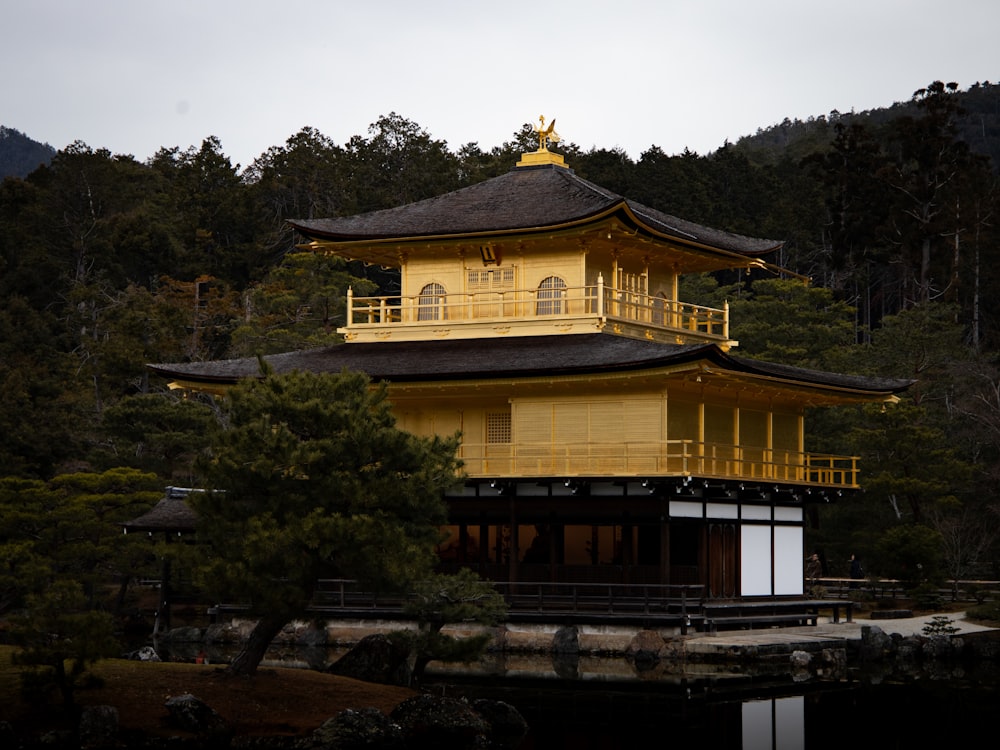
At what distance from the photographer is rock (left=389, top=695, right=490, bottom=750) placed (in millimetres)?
23859

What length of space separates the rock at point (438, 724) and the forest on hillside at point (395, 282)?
22841mm

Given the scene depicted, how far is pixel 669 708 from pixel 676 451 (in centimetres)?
1145

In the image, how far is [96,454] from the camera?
50375 mm

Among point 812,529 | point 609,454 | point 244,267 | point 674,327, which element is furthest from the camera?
point 244,267

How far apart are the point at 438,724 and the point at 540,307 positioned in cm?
2020

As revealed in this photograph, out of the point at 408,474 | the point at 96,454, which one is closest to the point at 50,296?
the point at 96,454

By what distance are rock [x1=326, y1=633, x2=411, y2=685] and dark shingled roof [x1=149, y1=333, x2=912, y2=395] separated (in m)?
8.95

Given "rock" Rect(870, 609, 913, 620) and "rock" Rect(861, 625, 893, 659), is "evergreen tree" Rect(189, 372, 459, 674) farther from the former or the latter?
"rock" Rect(870, 609, 913, 620)

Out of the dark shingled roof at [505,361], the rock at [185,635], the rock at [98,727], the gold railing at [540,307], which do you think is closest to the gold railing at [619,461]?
the dark shingled roof at [505,361]

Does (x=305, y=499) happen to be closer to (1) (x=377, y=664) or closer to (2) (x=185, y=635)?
(1) (x=377, y=664)

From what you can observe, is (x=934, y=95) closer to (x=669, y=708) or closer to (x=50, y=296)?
(x=50, y=296)

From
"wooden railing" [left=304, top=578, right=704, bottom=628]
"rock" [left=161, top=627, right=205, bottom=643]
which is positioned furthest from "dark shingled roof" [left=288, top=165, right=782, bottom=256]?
"rock" [left=161, top=627, right=205, bottom=643]

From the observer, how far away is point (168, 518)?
39906 millimetres

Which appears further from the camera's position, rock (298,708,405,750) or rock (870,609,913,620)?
rock (870,609,913,620)
